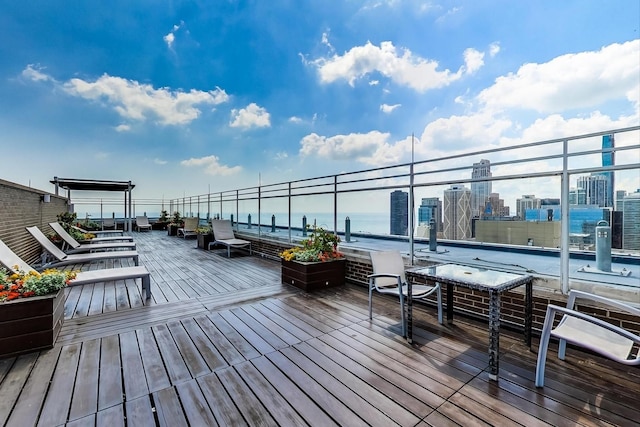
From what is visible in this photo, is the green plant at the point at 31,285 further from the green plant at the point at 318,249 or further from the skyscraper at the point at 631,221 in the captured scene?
the skyscraper at the point at 631,221

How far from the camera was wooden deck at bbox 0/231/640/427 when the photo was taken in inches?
62.7

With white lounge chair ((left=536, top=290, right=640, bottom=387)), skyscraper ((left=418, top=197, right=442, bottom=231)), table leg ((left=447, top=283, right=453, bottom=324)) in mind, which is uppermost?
skyscraper ((left=418, top=197, right=442, bottom=231))

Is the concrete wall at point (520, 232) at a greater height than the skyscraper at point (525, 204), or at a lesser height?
lesser

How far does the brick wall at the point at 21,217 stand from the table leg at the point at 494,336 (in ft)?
22.3

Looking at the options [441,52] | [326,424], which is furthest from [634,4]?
[326,424]

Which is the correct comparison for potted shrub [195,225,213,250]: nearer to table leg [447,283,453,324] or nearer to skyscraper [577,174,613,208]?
table leg [447,283,453,324]

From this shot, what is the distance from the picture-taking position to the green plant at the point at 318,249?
4480 mm

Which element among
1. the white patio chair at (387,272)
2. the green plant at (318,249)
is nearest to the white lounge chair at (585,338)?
the white patio chair at (387,272)

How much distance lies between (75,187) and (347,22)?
43.3ft

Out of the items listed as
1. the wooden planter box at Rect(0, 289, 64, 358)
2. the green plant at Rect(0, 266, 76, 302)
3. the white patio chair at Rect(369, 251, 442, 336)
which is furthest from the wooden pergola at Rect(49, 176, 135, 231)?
the white patio chair at Rect(369, 251, 442, 336)

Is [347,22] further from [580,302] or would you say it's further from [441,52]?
[580,302]

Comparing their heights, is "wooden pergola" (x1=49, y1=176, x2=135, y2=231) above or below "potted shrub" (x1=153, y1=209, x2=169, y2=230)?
above

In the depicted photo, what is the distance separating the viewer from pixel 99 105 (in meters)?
10.9

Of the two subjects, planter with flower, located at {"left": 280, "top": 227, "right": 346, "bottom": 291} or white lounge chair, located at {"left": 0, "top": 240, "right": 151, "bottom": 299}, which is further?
planter with flower, located at {"left": 280, "top": 227, "right": 346, "bottom": 291}
